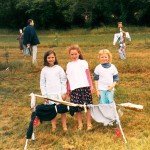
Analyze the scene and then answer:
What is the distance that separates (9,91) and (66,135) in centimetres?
405

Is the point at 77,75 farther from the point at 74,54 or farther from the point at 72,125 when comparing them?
the point at 72,125

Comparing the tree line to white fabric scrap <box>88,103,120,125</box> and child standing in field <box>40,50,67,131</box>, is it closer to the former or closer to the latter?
child standing in field <box>40,50,67,131</box>

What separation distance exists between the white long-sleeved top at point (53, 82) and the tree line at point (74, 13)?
38.5 meters

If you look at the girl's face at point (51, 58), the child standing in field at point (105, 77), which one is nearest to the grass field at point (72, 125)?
the child standing in field at point (105, 77)

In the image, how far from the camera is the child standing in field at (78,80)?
20.6 feet

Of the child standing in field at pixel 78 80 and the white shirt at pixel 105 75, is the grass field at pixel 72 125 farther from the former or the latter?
the white shirt at pixel 105 75

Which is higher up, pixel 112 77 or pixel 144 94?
pixel 112 77

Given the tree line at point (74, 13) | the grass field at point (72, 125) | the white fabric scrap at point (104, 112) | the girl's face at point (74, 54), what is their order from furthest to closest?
the tree line at point (74, 13) < the girl's face at point (74, 54) < the white fabric scrap at point (104, 112) < the grass field at point (72, 125)

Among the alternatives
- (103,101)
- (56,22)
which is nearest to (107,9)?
(56,22)

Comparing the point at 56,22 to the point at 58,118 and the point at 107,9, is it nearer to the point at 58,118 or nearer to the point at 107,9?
the point at 107,9

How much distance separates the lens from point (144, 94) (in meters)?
8.58

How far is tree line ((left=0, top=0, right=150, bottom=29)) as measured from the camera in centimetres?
4588

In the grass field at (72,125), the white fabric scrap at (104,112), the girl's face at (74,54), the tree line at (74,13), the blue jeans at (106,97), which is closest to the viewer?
the grass field at (72,125)

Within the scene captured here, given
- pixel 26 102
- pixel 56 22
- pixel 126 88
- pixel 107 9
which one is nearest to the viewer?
pixel 26 102
